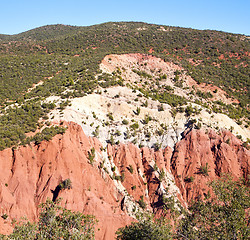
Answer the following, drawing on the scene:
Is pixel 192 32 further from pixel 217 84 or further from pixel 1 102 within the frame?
pixel 1 102

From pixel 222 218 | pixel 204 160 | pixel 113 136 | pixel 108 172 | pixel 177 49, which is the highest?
pixel 177 49

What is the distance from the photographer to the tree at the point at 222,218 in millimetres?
15256

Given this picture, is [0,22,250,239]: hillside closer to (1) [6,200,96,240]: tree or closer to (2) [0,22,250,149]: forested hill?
(2) [0,22,250,149]: forested hill

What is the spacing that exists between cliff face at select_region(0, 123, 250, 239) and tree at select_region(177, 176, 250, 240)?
34.0ft

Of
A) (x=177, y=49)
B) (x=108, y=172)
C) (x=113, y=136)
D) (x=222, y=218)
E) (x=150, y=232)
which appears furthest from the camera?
(x=177, y=49)

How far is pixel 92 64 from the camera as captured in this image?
53594mm

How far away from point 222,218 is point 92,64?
46.2 meters

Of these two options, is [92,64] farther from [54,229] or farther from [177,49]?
[54,229]

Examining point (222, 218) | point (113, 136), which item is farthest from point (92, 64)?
point (222, 218)

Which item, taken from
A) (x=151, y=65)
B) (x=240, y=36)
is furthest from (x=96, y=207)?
(x=240, y=36)

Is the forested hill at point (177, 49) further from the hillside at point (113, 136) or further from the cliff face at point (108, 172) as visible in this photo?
the cliff face at point (108, 172)

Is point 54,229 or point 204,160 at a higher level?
point 54,229

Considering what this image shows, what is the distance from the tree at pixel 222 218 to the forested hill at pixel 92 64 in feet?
74.1

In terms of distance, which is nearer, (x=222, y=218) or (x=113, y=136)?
(x=222, y=218)
